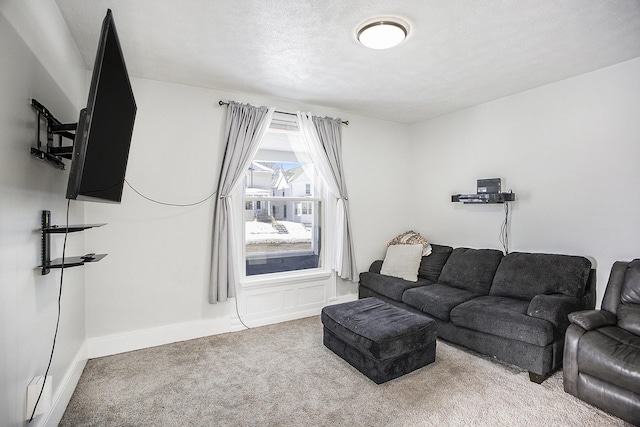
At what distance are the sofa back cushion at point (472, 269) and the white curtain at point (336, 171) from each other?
1.18 metres

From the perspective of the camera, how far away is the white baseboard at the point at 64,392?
70.2 inches

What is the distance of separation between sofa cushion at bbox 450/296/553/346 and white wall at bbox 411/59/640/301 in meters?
0.89

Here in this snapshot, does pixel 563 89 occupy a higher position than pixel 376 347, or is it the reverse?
pixel 563 89

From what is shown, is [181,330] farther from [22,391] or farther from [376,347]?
[376,347]

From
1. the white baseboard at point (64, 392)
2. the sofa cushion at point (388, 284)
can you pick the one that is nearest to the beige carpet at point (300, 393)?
the white baseboard at point (64, 392)

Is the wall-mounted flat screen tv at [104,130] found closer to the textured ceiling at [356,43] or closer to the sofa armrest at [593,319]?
the textured ceiling at [356,43]

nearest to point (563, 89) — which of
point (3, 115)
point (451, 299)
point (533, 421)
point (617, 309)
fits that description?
point (617, 309)

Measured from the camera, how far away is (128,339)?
298 cm

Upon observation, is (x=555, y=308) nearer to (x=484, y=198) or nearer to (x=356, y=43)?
(x=484, y=198)

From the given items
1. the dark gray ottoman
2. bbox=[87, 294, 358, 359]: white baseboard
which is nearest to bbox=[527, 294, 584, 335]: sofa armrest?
the dark gray ottoman

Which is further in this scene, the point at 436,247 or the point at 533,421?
the point at 436,247

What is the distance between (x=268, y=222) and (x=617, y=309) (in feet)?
Answer: 10.8

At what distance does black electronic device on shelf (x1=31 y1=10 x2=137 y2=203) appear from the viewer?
1.39 m

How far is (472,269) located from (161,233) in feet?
11.0
